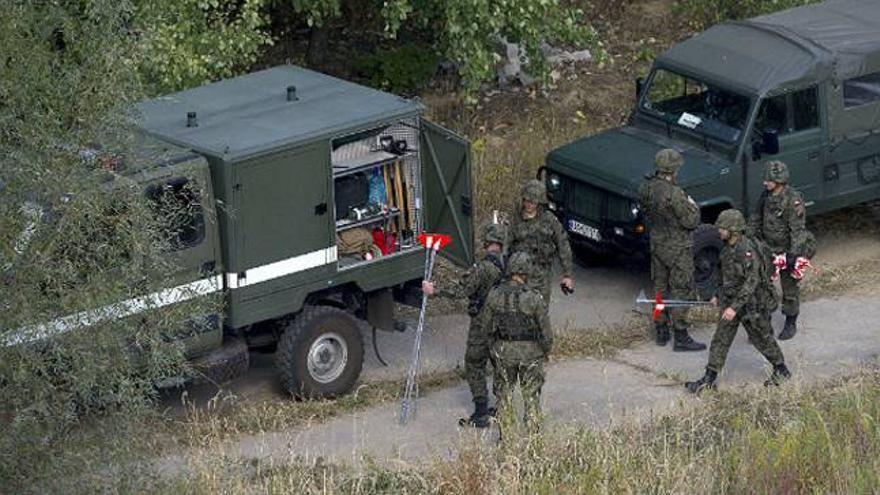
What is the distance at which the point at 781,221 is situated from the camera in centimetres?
1503

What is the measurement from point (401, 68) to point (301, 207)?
6.03m

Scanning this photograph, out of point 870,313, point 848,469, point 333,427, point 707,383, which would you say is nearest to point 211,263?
point 333,427

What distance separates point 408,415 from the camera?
45.5ft

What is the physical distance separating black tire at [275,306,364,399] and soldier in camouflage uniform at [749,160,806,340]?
312cm

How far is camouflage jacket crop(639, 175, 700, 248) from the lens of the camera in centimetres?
1486

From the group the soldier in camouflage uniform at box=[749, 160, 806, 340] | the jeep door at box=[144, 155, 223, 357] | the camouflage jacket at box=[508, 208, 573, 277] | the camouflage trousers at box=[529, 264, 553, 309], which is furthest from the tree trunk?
the jeep door at box=[144, 155, 223, 357]

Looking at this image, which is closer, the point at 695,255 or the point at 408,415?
the point at 408,415

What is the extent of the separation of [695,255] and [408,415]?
10.2 ft

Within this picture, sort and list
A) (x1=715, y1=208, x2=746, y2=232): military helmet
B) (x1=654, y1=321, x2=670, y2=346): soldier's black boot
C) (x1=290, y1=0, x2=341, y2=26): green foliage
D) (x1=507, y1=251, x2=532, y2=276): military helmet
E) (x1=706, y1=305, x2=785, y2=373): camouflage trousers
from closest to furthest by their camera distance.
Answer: (x1=507, y1=251, x2=532, y2=276): military helmet
(x1=715, y1=208, x2=746, y2=232): military helmet
(x1=706, y1=305, x2=785, y2=373): camouflage trousers
(x1=654, y1=321, x2=670, y2=346): soldier's black boot
(x1=290, y1=0, x2=341, y2=26): green foliage

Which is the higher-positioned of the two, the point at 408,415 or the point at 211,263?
the point at 211,263

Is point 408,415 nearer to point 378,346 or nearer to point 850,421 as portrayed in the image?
point 378,346

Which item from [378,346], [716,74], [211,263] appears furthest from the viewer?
[716,74]

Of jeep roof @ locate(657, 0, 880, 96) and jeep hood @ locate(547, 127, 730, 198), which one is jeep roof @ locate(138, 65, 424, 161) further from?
jeep roof @ locate(657, 0, 880, 96)

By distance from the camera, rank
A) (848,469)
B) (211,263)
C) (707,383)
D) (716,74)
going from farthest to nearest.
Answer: (716,74)
(707,383)
(211,263)
(848,469)
